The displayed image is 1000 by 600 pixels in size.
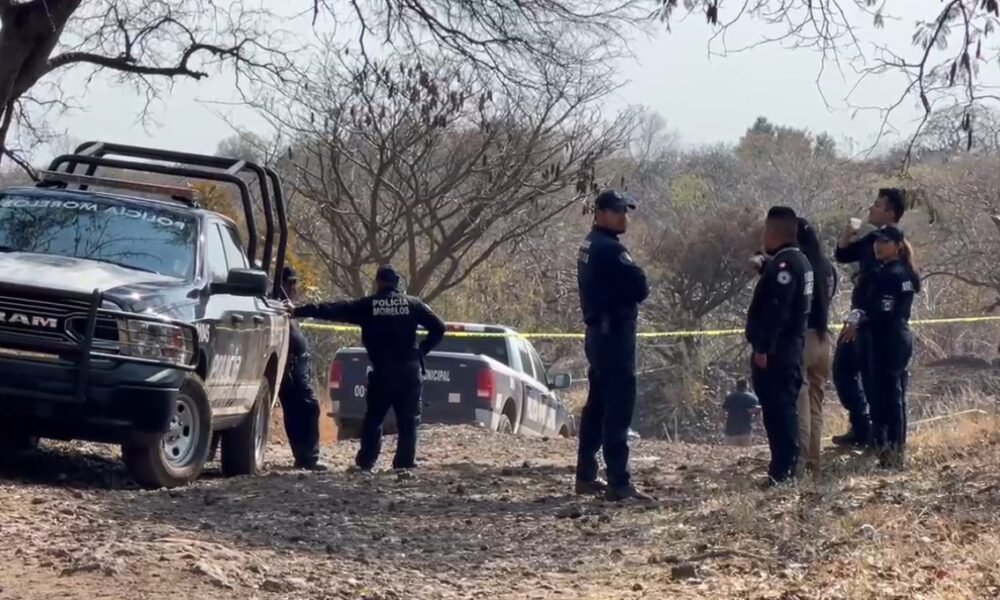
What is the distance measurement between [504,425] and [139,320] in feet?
26.4

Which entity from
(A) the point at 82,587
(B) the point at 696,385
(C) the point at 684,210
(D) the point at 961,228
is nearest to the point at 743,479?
(A) the point at 82,587

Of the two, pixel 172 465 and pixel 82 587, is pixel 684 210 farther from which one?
pixel 82 587

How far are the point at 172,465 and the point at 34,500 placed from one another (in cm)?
136

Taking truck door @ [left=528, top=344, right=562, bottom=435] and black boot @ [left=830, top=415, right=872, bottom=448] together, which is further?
truck door @ [left=528, top=344, right=562, bottom=435]

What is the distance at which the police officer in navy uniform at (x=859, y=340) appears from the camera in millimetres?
10984

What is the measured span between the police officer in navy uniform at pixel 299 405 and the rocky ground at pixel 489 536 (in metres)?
1.56

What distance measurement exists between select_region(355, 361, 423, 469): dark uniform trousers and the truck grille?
317cm

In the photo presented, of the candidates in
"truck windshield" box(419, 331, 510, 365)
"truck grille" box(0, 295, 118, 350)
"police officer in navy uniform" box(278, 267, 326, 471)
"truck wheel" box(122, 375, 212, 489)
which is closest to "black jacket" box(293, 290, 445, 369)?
"police officer in navy uniform" box(278, 267, 326, 471)

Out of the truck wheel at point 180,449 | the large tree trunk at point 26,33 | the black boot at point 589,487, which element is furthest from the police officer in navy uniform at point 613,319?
the large tree trunk at point 26,33

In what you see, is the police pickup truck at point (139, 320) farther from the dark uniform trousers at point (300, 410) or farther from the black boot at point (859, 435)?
the black boot at point (859, 435)

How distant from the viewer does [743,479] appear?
10586 mm

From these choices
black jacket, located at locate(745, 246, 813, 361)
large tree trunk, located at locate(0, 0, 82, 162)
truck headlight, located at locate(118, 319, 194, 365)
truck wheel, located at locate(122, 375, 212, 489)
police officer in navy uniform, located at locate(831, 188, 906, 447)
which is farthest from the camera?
large tree trunk, located at locate(0, 0, 82, 162)

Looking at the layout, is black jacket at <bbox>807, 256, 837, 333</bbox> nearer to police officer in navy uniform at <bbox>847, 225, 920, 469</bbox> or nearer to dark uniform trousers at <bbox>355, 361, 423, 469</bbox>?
police officer in navy uniform at <bbox>847, 225, 920, 469</bbox>

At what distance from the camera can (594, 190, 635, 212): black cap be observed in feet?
30.4
